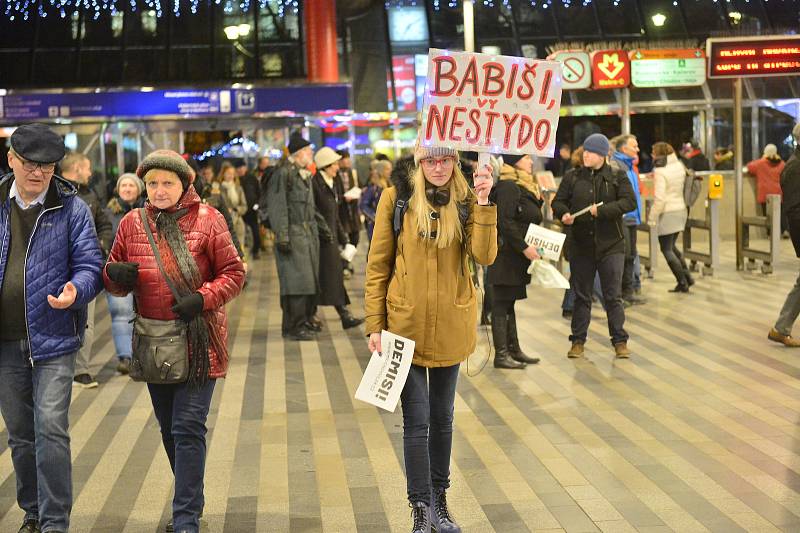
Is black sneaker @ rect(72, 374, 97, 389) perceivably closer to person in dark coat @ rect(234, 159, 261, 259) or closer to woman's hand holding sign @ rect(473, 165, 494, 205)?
woman's hand holding sign @ rect(473, 165, 494, 205)

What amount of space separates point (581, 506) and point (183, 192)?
2.33 meters

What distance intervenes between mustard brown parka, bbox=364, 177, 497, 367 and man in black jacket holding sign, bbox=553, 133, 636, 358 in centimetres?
430

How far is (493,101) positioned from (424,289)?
37.9 inches

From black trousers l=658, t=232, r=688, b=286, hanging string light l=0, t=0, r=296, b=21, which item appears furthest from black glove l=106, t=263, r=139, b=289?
hanging string light l=0, t=0, r=296, b=21

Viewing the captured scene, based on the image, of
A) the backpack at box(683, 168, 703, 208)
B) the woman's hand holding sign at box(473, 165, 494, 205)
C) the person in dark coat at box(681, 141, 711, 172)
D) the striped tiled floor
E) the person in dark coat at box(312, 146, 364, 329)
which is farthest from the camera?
the person in dark coat at box(681, 141, 711, 172)

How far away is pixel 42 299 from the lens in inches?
195

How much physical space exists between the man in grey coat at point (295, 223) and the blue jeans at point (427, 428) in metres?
5.64

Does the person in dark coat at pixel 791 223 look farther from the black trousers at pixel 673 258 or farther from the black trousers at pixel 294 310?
the black trousers at pixel 294 310

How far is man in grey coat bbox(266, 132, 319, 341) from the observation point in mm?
10711

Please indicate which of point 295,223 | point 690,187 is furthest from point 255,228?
point 295,223

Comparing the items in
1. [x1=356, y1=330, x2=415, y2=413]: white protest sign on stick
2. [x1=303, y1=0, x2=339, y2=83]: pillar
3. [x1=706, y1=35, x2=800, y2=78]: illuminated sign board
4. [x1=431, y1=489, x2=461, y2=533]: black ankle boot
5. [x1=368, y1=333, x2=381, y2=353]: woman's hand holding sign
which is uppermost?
[x1=303, y1=0, x2=339, y2=83]: pillar

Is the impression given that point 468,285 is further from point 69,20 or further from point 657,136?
point 69,20

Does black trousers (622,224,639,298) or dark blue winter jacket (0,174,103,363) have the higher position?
dark blue winter jacket (0,174,103,363)

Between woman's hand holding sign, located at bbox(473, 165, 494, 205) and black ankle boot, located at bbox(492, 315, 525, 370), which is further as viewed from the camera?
black ankle boot, located at bbox(492, 315, 525, 370)
